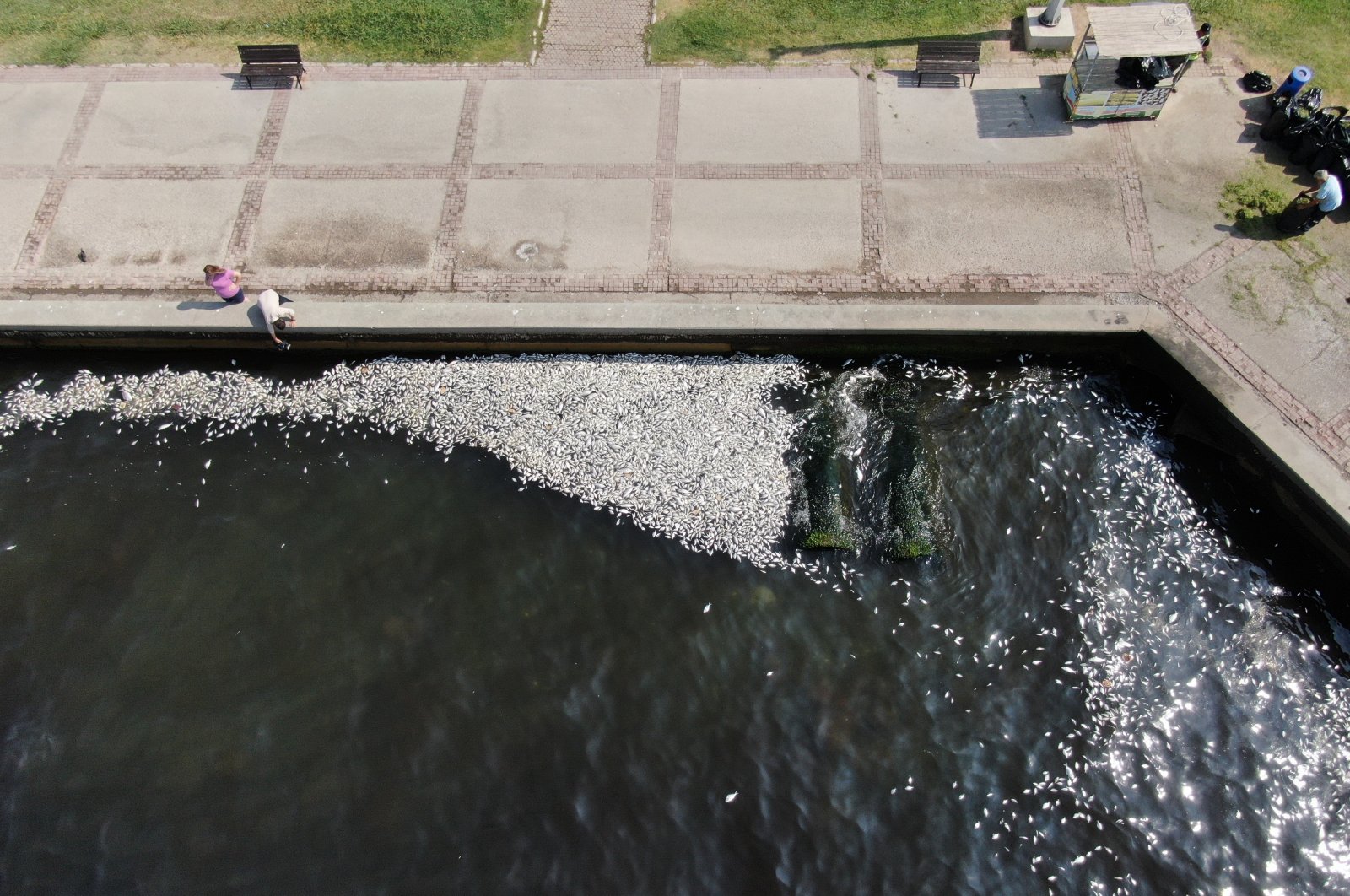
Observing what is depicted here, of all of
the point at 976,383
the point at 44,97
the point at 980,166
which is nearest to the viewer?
the point at 976,383

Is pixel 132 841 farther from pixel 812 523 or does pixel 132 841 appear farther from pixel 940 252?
pixel 940 252

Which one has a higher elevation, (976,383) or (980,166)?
(980,166)

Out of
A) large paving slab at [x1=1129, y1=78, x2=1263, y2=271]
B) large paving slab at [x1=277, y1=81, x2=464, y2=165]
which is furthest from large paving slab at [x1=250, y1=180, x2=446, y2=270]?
large paving slab at [x1=1129, y1=78, x2=1263, y2=271]

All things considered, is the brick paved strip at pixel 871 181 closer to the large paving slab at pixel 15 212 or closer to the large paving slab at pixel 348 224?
the large paving slab at pixel 348 224

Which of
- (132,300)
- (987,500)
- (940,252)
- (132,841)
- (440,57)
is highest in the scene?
(440,57)

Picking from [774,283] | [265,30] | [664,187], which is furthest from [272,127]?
[774,283]

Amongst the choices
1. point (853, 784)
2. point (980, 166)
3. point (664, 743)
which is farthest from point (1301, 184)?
point (664, 743)

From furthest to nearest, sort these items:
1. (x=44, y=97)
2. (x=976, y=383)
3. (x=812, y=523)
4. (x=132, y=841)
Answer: (x=44, y=97) → (x=976, y=383) → (x=812, y=523) → (x=132, y=841)

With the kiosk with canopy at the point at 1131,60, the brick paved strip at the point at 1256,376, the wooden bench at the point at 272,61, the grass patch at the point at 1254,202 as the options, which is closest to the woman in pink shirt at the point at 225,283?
the wooden bench at the point at 272,61

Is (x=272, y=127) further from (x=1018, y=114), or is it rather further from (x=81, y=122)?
(x=1018, y=114)
